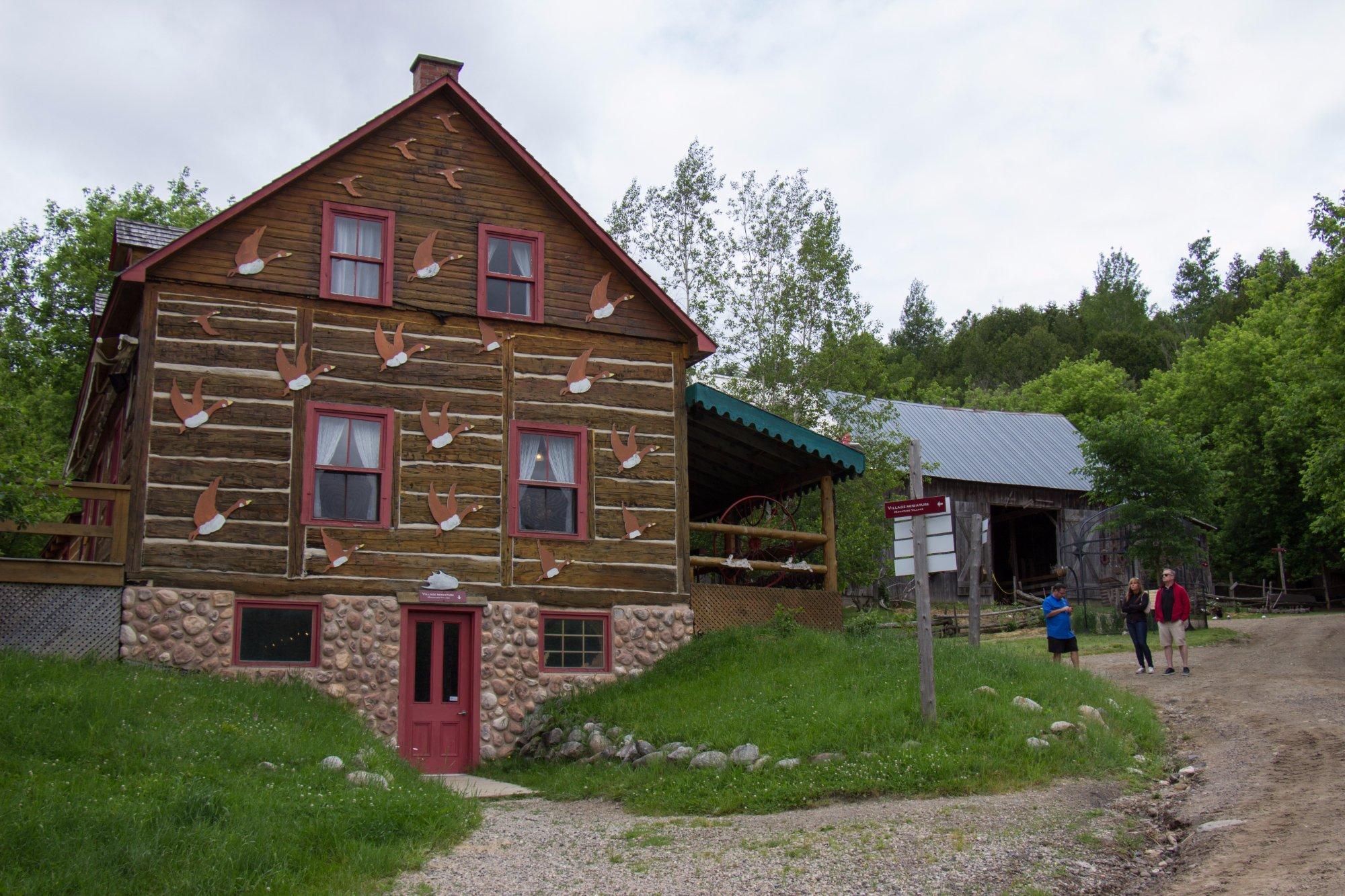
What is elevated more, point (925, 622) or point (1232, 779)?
point (925, 622)

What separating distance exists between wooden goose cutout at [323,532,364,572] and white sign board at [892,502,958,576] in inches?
302

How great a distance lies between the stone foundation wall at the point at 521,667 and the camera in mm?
17109

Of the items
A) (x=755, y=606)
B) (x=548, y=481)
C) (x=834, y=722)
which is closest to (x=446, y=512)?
(x=548, y=481)

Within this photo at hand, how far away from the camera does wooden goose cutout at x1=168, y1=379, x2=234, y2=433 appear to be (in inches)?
638

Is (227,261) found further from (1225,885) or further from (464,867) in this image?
(1225,885)

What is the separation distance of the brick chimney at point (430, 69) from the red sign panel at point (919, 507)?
10.8 m

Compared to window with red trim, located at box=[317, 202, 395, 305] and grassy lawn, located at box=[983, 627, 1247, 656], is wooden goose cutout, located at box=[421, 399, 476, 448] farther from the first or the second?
grassy lawn, located at box=[983, 627, 1247, 656]

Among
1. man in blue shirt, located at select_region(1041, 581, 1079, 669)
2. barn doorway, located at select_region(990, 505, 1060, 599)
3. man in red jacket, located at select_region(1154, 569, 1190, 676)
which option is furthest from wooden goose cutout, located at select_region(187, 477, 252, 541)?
barn doorway, located at select_region(990, 505, 1060, 599)

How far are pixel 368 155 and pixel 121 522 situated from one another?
6.53 meters

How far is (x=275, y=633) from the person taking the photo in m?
16.2

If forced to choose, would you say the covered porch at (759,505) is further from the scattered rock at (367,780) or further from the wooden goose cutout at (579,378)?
the scattered rock at (367,780)

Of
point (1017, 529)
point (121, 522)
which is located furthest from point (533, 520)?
point (1017, 529)

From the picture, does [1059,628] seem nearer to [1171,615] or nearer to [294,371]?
[1171,615]

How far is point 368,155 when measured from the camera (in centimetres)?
1812
